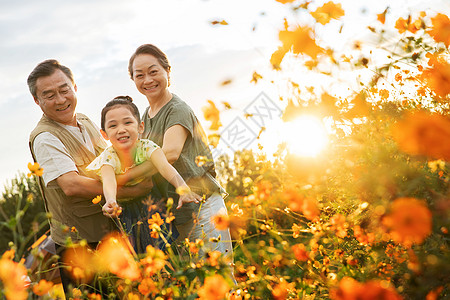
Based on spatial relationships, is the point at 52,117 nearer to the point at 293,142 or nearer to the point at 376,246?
the point at 293,142

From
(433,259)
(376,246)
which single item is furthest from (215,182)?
(433,259)

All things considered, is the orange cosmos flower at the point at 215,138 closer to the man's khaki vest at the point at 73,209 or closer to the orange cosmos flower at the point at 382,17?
the orange cosmos flower at the point at 382,17

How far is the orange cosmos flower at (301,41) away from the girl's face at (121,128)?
141 cm

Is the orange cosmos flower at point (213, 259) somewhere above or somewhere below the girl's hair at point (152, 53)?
below

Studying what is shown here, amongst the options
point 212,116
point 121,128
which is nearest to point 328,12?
point 212,116

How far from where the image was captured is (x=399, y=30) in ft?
5.76

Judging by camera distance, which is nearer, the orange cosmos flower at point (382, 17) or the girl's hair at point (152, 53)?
the orange cosmos flower at point (382, 17)

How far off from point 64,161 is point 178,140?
0.69 m

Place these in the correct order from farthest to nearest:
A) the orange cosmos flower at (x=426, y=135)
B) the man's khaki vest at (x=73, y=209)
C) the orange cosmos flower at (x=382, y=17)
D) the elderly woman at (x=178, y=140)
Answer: the man's khaki vest at (x=73, y=209), the elderly woman at (x=178, y=140), the orange cosmos flower at (x=382, y=17), the orange cosmos flower at (x=426, y=135)

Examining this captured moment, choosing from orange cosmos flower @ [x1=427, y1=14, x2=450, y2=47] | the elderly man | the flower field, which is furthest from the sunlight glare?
the elderly man

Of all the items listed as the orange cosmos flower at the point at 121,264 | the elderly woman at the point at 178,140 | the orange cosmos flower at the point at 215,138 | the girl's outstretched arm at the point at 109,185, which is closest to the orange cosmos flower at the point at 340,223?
the orange cosmos flower at the point at 215,138

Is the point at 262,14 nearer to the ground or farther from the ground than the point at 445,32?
farther from the ground

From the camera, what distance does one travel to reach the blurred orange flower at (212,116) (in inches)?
62.4

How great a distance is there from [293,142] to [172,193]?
1.16 metres
